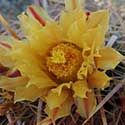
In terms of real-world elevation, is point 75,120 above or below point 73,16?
below

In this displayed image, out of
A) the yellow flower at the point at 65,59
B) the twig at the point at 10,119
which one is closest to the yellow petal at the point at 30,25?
the yellow flower at the point at 65,59

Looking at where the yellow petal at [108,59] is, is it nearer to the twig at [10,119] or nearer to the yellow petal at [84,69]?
the yellow petal at [84,69]

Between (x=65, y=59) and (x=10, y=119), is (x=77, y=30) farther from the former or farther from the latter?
(x=10, y=119)

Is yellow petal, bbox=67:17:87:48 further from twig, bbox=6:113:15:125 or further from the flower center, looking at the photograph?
twig, bbox=6:113:15:125

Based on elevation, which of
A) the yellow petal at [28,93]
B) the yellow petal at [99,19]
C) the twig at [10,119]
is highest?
the yellow petal at [99,19]
